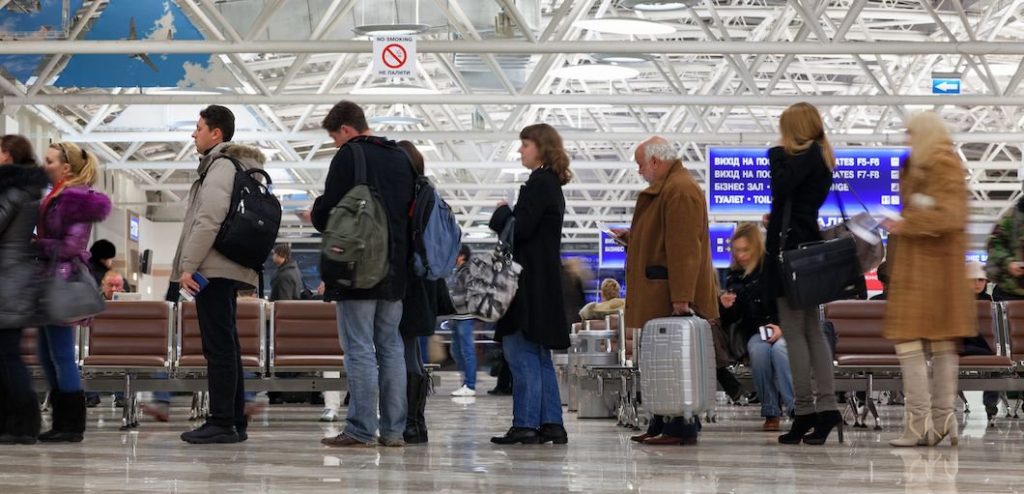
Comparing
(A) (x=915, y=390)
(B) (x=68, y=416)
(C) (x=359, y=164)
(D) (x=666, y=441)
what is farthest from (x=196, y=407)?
(A) (x=915, y=390)

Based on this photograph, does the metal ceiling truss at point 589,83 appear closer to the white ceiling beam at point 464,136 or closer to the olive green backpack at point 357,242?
the white ceiling beam at point 464,136

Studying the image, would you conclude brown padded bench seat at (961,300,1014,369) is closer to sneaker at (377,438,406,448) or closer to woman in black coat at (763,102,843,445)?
woman in black coat at (763,102,843,445)

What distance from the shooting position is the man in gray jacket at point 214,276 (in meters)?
6.57

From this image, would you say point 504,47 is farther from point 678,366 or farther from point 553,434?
point 678,366

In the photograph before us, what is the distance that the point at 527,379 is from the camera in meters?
7.08

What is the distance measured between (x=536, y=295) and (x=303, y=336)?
3045 mm

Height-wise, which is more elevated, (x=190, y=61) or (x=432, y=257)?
(x=190, y=61)

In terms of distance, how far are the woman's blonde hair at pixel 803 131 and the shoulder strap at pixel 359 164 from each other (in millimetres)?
2051

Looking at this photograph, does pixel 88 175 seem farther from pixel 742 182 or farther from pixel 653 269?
pixel 742 182

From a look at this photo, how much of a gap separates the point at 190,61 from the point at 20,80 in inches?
123

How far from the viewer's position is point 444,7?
657 inches

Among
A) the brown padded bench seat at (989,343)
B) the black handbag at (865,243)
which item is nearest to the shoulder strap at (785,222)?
the black handbag at (865,243)

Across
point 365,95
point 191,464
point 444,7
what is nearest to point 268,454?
point 191,464

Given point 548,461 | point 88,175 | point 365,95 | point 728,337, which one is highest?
point 365,95
